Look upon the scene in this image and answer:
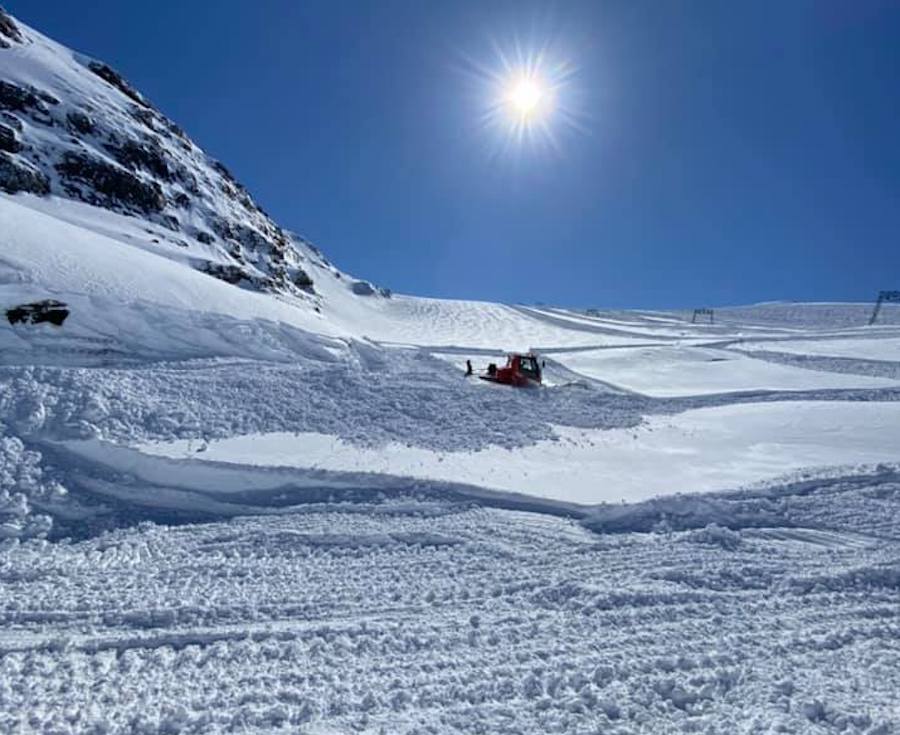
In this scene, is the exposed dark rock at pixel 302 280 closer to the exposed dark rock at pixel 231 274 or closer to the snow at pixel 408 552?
the exposed dark rock at pixel 231 274

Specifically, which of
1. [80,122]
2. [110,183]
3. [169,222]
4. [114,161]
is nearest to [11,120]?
[80,122]

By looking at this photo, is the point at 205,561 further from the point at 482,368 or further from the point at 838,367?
the point at 838,367

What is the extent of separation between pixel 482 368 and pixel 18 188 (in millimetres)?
28531

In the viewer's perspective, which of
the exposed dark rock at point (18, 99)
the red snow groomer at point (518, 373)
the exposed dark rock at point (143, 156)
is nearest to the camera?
the red snow groomer at point (518, 373)

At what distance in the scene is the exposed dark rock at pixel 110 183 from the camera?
34.1 m

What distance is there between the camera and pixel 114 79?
51.0 m

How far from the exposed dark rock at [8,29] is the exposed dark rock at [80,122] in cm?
958

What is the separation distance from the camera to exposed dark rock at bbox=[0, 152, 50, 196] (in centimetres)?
2833

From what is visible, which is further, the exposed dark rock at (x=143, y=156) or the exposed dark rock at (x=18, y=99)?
the exposed dark rock at (x=143, y=156)

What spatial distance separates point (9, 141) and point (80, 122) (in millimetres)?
8921

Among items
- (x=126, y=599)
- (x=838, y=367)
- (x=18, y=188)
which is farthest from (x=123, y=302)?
(x=838, y=367)

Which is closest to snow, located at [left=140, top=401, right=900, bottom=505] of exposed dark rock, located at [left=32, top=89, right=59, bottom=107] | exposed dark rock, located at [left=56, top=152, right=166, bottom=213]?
exposed dark rock, located at [left=56, top=152, right=166, bottom=213]

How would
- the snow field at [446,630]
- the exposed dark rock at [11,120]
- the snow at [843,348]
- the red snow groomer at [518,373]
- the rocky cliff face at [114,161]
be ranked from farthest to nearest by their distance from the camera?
the exposed dark rock at [11,120]
the rocky cliff face at [114,161]
the snow at [843,348]
the red snow groomer at [518,373]
the snow field at [446,630]

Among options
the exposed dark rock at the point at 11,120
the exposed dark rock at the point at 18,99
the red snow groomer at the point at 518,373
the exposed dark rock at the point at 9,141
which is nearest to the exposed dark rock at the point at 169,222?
the exposed dark rock at the point at 9,141
